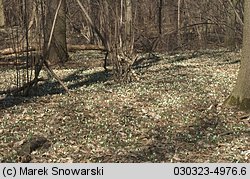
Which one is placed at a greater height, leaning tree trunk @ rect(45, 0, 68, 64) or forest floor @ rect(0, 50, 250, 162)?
leaning tree trunk @ rect(45, 0, 68, 64)

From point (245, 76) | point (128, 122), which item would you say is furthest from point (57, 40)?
point (245, 76)

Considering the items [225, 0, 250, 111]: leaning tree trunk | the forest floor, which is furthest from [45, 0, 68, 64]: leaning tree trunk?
[225, 0, 250, 111]: leaning tree trunk

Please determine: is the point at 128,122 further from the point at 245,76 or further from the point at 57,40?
the point at 57,40

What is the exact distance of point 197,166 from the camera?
6992 millimetres

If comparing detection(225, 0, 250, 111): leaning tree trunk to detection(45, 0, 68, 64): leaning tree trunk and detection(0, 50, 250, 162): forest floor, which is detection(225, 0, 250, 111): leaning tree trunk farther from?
detection(45, 0, 68, 64): leaning tree trunk

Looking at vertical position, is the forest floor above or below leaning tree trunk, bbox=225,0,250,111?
below

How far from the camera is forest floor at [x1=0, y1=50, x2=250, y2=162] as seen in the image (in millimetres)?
7977

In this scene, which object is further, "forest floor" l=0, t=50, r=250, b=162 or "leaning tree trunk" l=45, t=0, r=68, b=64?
"leaning tree trunk" l=45, t=0, r=68, b=64

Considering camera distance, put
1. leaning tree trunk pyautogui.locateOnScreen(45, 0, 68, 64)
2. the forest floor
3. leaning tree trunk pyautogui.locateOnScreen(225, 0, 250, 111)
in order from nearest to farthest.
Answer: the forest floor → leaning tree trunk pyautogui.locateOnScreen(225, 0, 250, 111) → leaning tree trunk pyautogui.locateOnScreen(45, 0, 68, 64)

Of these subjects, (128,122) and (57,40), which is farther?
(57,40)

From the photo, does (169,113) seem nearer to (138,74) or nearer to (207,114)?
(207,114)

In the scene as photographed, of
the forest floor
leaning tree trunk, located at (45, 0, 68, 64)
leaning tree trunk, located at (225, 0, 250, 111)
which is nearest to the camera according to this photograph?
the forest floor

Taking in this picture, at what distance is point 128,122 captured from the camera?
973cm

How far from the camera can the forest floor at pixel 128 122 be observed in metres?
7.98
